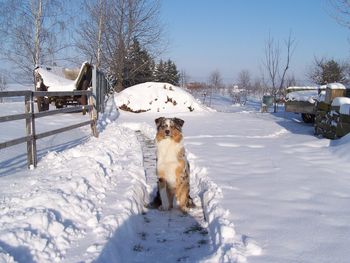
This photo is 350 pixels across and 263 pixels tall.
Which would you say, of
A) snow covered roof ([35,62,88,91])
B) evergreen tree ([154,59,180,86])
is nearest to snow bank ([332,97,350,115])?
snow covered roof ([35,62,88,91])

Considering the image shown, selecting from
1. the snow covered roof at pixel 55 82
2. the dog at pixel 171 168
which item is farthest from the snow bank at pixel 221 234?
the snow covered roof at pixel 55 82

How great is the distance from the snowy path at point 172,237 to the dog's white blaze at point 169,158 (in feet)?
1.66

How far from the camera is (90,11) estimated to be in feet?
94.0

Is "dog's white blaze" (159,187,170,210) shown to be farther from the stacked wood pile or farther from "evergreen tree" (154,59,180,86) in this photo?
"evergreen tree" (154,59,180,86)

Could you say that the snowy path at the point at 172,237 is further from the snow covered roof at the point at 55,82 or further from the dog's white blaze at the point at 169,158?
the snow covered roof at the point at 55,82

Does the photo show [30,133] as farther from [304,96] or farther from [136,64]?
[136,64]

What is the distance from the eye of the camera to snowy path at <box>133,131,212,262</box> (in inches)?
152

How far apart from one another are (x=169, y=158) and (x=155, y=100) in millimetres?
16326

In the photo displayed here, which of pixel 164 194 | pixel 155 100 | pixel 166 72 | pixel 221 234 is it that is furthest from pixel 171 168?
pixel 166 72

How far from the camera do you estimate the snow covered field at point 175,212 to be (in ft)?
11.3

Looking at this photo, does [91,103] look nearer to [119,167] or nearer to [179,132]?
[119,167]

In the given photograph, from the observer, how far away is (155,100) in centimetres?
2158

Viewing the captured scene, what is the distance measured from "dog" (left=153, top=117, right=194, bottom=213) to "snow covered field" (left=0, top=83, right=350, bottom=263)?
261 millimetres

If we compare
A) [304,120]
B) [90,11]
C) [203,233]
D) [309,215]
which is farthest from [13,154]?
[90,11]
